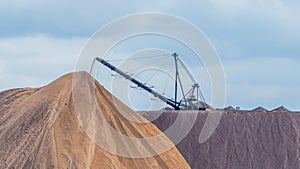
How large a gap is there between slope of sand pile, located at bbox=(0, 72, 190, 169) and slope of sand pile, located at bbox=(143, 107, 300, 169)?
23360mm

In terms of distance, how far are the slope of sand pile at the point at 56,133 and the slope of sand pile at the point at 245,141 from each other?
920 inches

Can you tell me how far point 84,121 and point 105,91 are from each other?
4.97 meters

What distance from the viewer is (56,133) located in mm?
A: 43562

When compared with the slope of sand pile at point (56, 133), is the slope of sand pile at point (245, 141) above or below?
above

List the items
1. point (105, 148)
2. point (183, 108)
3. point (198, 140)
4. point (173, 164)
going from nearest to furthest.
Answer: point (105, 148)
point (173, 164)
point (198, 140)
point (183, 108)

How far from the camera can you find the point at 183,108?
86562 mm

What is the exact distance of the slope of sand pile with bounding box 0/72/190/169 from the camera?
4206 centimetres

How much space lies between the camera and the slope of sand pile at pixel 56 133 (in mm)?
42062

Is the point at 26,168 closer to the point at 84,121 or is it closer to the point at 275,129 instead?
the point at 84,121

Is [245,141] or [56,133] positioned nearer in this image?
A: [56,133]

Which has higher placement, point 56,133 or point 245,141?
point 245,141

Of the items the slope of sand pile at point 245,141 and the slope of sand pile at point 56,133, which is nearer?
the slope of sand pile at point 56,133

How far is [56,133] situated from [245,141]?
35.7 m

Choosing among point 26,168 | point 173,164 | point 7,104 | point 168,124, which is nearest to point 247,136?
point 168,124
